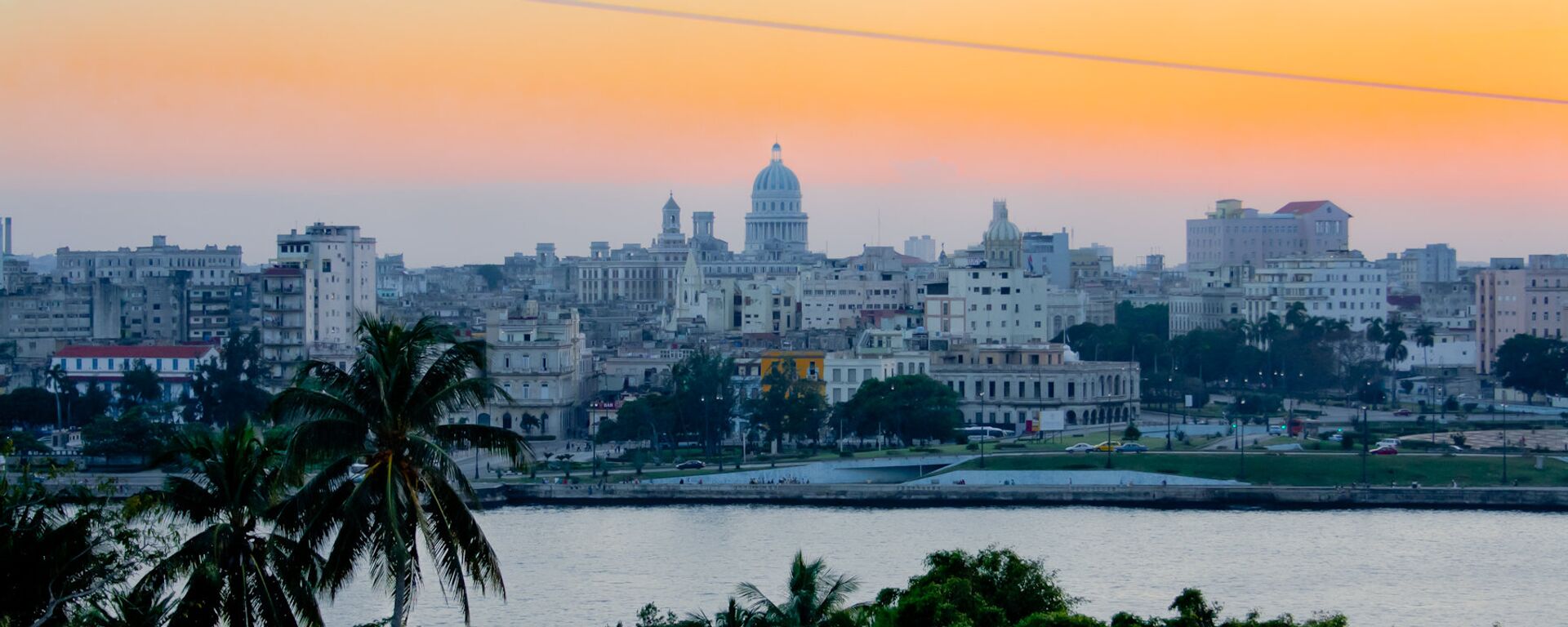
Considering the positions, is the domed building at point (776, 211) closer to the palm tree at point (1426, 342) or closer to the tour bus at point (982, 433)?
the palm tree at point (1426, 342)

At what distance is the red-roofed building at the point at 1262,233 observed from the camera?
80.9 m

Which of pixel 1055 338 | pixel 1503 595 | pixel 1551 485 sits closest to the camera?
pixel 1503 595

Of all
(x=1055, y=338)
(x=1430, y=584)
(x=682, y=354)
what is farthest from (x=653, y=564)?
(x=1055, y=338)

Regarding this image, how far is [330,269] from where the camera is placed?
162ft

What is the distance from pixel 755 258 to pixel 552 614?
6615 centimetres

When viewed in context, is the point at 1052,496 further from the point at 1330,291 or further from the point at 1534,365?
the point at 1330,291

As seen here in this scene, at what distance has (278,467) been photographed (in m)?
11.5

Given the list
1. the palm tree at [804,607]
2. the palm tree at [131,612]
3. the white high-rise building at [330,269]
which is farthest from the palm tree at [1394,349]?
the palm tree at [131,612]

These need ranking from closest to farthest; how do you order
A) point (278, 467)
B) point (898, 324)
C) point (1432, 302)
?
point (278, 467), point (898, 324), point (1432, 302)

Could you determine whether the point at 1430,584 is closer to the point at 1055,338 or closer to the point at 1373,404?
the point at 1373,404

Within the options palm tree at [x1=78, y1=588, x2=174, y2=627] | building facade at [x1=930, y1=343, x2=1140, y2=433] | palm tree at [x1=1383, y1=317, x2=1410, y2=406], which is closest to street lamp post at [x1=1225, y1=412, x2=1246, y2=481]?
building facade at [x1=930, y1=343, x2=1140, y2=433]

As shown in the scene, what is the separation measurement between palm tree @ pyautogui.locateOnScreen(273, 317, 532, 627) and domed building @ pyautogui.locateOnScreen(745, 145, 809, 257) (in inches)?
3233

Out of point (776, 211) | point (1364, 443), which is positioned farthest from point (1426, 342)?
point (776, 211)

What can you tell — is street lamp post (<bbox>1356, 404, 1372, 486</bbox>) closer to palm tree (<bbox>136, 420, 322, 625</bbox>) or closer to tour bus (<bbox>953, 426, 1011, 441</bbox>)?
tour bus (<bbox>953, 426, 1011, 441</bbox>)
